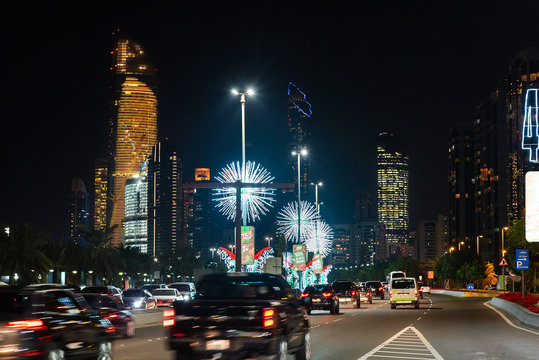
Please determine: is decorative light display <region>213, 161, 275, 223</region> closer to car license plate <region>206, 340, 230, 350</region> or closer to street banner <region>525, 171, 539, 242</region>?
street banner <region>525, 171, 539, 242</region>

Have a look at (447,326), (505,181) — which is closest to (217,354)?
(447,326)

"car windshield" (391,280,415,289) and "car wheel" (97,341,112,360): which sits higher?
"car wheel" (97,341,112,360)

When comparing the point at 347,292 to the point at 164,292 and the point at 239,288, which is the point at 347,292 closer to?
the point at 164,292

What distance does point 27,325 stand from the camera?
12.7 meters

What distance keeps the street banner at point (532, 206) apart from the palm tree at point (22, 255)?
178ft

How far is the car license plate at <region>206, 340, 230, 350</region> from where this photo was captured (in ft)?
43.8

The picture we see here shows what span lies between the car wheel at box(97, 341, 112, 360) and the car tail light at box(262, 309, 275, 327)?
366cm

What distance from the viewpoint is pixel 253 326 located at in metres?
13.5

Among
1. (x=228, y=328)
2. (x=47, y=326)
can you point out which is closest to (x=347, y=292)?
(x=228, y=328)

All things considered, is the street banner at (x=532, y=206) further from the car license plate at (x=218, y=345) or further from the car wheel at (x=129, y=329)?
the car license plate at (x=218, y=345)

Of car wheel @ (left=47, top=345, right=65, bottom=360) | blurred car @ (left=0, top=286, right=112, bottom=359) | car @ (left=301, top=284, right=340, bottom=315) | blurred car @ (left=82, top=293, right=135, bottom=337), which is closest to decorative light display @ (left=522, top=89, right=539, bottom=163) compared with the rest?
car @ (left=301, top=284, right=340, bottom=315)

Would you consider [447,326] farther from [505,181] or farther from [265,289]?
[505,181]

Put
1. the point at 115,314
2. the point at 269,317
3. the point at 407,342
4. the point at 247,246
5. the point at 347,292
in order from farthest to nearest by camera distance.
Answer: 1. the point at 347,292
2. the point at 247,246
3. the point at 115,314
4. the point at 407,342
5. the point at 269,317

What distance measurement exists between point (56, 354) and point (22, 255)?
2505 inches
